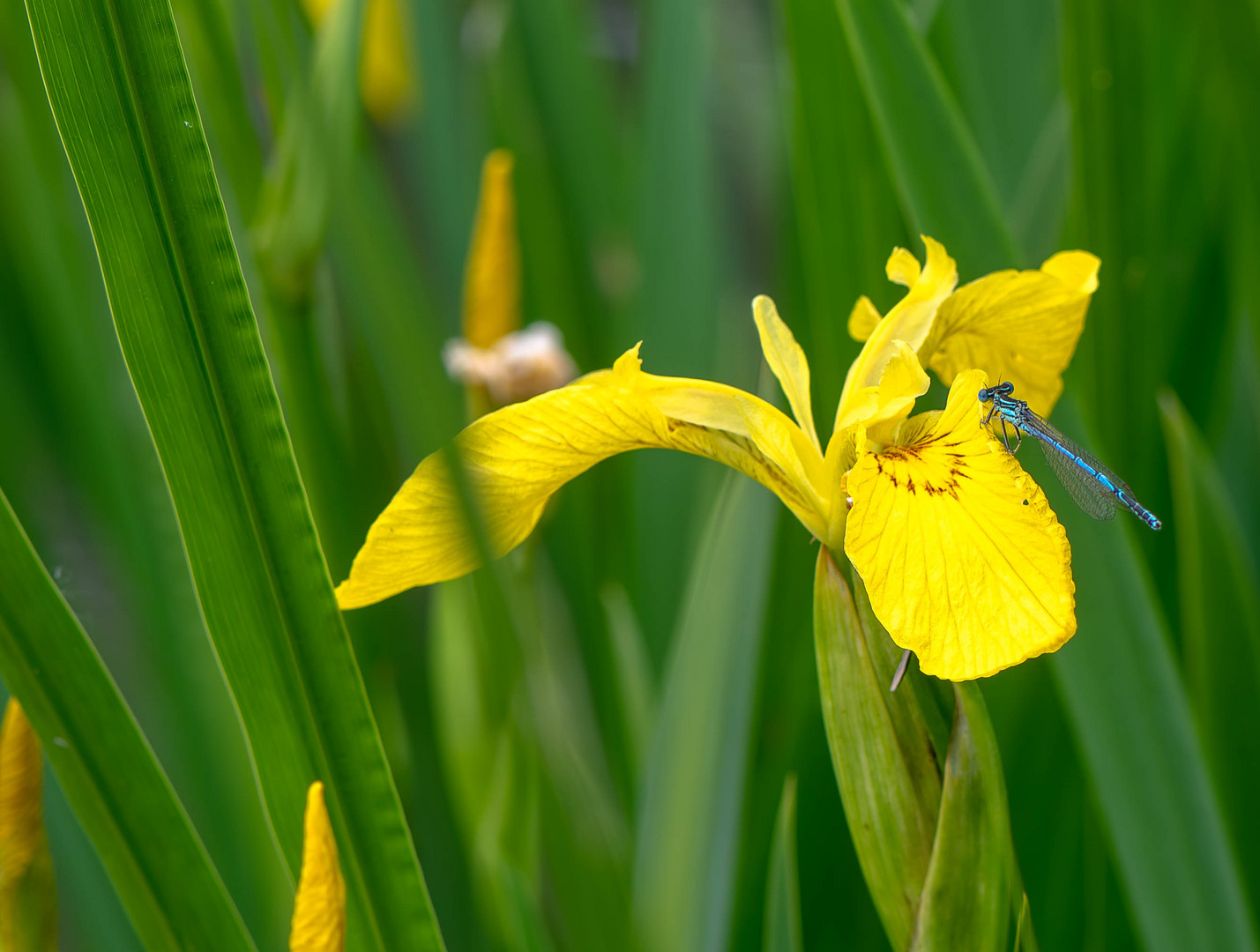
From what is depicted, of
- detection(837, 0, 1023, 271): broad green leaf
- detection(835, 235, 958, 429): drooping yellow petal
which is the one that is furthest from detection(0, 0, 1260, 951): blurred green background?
detection(835, 235, 958, 429): drooping yellow petal

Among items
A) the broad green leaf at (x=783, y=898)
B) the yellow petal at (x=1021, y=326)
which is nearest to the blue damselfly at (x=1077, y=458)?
the yellow petal at (x=1021, y=326)

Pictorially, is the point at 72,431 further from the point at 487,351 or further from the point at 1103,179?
the point at 1103,179

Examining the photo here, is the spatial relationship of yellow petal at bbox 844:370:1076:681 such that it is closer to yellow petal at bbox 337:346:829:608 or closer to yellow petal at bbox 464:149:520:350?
yellow petal at bbox 337:346:829:608

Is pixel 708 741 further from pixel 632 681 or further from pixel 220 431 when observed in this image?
pixel 220 431

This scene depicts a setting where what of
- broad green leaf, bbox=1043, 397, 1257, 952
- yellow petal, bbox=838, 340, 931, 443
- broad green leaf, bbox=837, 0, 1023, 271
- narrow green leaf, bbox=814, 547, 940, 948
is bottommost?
broad green leaf, bbox=1043, 397, 1257, 952

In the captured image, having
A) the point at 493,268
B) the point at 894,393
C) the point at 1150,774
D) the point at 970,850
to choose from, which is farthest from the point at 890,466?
the point at 493,268

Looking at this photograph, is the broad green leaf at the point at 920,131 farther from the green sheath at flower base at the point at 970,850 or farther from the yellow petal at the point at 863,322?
the green sheath at flower base at the point at 970,850
